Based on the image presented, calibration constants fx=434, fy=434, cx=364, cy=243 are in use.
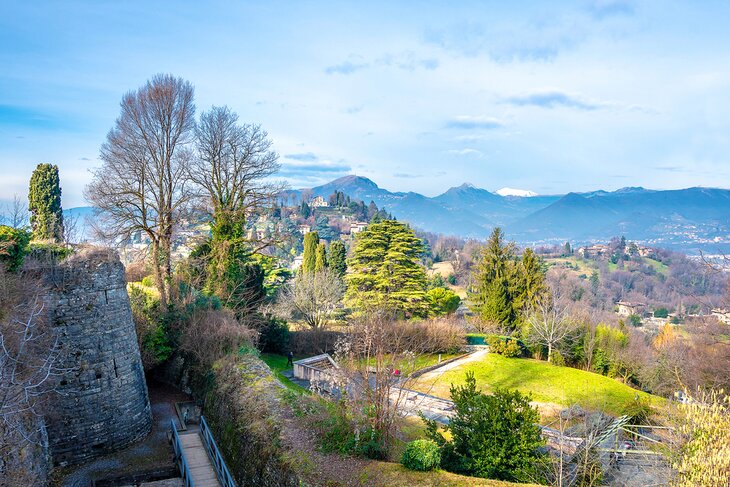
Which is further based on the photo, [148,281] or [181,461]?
[148,281]

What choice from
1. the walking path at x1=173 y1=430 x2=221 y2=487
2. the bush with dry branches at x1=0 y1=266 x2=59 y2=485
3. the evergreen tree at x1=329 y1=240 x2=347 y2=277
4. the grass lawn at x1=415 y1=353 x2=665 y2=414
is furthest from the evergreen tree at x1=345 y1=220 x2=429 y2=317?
the bush with dry branches at x1=0 y1=266 x2=59 y2=485

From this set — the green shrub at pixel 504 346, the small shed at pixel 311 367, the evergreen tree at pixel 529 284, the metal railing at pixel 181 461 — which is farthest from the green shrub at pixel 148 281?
the evergreen tree at pixel 529 284

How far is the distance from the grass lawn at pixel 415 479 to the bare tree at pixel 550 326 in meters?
18.9

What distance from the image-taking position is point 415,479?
28.4 ft

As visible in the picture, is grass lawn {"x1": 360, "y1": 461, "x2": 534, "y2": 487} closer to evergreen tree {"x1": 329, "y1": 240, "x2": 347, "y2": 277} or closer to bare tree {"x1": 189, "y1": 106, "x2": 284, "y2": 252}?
bare tree {"x1": 189, "y1": 106, "x2": 284, "y2": 252}

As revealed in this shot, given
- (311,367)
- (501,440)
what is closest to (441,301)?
(311,367)

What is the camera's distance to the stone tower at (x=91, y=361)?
11391mm

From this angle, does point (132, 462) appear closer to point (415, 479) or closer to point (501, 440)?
point (415, 479)

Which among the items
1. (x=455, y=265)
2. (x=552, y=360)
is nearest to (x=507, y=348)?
(x=552, y=360)

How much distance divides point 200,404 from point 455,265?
66846 millimetres

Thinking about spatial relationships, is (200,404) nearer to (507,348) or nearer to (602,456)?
(602,456)

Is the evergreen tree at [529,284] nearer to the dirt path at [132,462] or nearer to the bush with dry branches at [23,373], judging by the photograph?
the dirt path at [132,462]

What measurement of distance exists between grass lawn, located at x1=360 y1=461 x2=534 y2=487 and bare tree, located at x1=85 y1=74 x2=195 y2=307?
12.4 m

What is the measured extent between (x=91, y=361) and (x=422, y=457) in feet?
30.0
